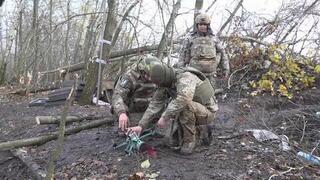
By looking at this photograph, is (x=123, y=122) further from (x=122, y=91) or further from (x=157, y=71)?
(x=157, y=71)

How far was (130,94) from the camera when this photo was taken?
541 centimetres

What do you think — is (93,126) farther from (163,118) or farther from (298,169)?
(298,169)

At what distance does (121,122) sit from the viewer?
15.4ft

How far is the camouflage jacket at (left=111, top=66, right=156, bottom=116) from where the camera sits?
5.00m

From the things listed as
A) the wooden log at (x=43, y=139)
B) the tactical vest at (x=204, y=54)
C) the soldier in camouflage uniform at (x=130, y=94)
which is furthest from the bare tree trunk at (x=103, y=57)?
the soldier in camouflage uniform at (x=130, y=94)

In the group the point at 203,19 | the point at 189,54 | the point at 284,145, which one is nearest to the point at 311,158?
the point at 284,145

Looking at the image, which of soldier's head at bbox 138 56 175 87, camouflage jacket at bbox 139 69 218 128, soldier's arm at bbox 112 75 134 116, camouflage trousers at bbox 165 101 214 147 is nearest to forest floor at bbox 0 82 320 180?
camouflage trousers at bbox 165 101 214 147

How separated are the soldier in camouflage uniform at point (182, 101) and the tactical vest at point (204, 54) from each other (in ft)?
6.82

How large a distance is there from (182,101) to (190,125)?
1.43 feet

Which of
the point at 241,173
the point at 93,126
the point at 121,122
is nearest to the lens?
the point at 241,173

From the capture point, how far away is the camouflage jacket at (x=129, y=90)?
197 inches

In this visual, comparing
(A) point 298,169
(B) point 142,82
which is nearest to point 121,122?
(B) point 142,82

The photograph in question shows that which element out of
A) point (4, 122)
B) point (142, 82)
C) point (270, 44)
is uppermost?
point (270, 44)

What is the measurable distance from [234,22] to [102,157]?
25.1ft
